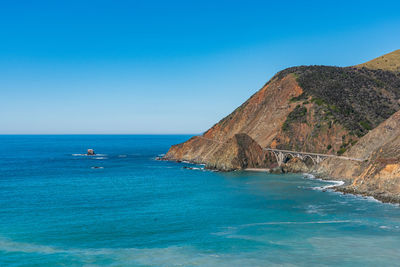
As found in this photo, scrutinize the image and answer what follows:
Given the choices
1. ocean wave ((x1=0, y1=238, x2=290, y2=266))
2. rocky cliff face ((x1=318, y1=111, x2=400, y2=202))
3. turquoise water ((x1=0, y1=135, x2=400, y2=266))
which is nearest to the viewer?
ocean wave ((x1=0, y1=238, x2=290, y2=266))

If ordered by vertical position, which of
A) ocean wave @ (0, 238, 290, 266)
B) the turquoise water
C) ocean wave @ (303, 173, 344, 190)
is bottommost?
ocean wave @ (0, 238, 290, 266)

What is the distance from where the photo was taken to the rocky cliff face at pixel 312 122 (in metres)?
116

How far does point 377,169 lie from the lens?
8100 centimetres

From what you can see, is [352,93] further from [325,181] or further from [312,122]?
[325,181]

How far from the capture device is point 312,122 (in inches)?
5635

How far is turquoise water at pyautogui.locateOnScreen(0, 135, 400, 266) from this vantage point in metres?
47.5

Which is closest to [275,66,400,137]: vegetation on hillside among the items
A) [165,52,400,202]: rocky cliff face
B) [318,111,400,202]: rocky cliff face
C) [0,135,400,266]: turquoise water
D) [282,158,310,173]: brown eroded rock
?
[165,52,400,202]: rocky cliff face

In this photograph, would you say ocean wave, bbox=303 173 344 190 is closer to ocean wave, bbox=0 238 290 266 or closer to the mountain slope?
the mountain slope

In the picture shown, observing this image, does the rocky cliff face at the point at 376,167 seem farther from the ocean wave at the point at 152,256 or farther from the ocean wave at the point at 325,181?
the ocean wave at the point at 152,256

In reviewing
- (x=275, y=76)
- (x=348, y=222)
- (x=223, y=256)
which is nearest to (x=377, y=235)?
(x=348, y=222)

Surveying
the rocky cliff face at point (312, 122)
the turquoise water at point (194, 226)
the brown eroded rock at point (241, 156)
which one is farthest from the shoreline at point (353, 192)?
the brown eroded rock at point (241, 156)

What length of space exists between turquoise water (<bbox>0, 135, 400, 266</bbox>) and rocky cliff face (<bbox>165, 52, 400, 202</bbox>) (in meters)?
22.6

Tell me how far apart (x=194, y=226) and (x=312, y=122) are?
93878 mm

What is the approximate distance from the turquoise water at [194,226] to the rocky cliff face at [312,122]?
74.1 feet
